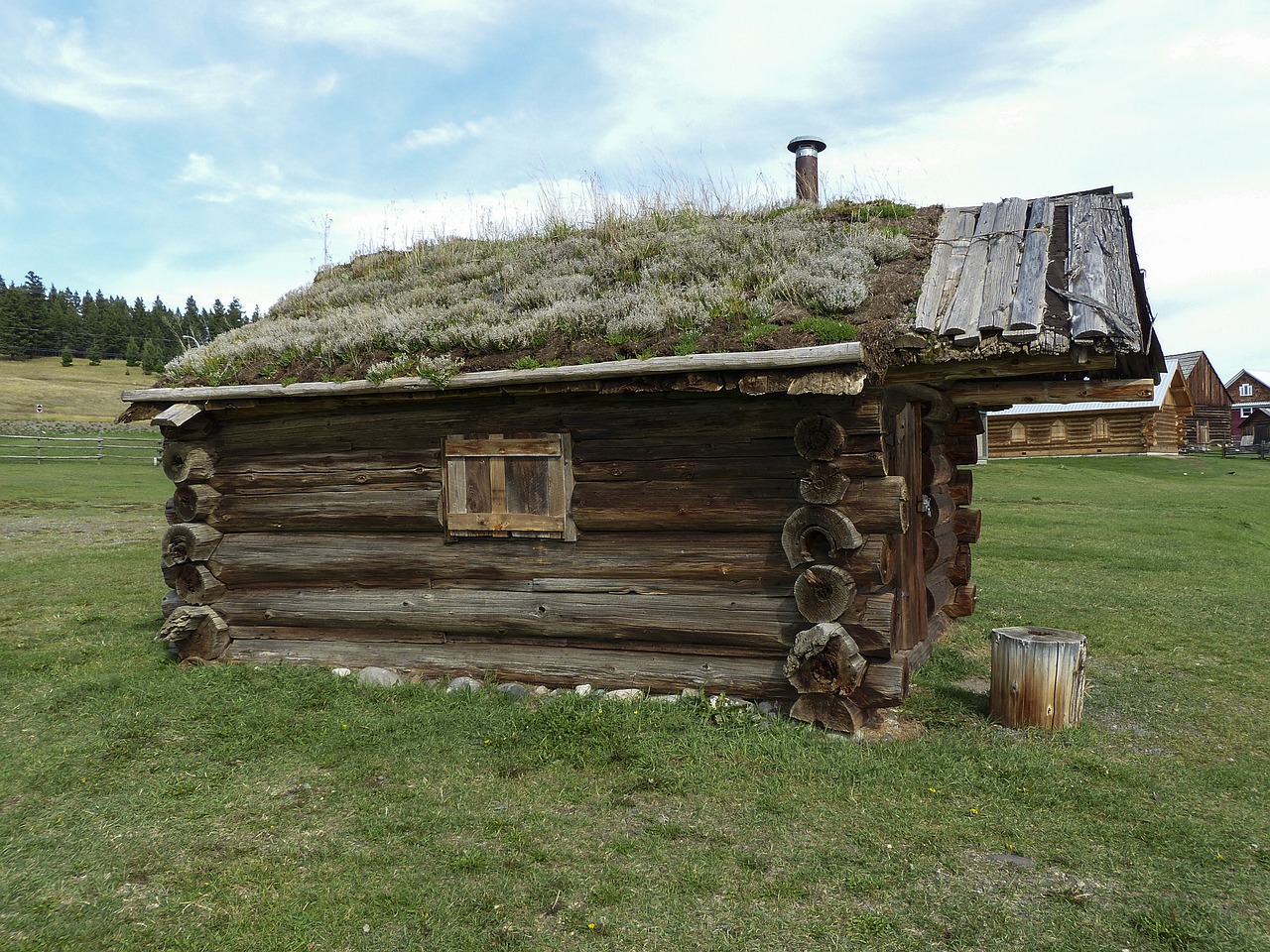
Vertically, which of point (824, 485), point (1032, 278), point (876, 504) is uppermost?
point (1032, 278)

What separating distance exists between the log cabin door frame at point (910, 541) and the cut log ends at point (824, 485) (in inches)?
35.9

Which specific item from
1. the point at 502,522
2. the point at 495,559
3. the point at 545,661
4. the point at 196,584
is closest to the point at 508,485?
the point at 502,522

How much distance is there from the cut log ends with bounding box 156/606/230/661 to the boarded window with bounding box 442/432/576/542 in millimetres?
2808

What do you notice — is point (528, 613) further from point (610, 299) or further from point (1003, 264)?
point (1003, 264)

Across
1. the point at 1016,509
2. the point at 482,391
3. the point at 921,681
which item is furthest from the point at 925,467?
the point at 1016,509

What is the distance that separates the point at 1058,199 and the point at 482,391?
5750mm

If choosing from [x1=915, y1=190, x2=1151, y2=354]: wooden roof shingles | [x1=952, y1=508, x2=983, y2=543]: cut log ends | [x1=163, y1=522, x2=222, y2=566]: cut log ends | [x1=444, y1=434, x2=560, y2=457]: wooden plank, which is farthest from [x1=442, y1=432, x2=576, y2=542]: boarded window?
[x1=952, y1=508, x2=983, y2=543]: cut log ends

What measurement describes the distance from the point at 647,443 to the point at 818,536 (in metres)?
1.60

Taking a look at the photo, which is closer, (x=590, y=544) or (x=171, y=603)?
(x=590, y=544)

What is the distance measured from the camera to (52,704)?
7.36m

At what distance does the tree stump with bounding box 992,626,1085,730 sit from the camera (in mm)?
6574

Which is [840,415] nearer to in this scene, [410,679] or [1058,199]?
[1058,199]

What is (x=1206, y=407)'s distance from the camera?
53.8 metres

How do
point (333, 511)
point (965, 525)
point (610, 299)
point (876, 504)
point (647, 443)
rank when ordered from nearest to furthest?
point (876, 504) → point (647, 443) → point (610, 299) → point (333, 511) → point (965, 525)
